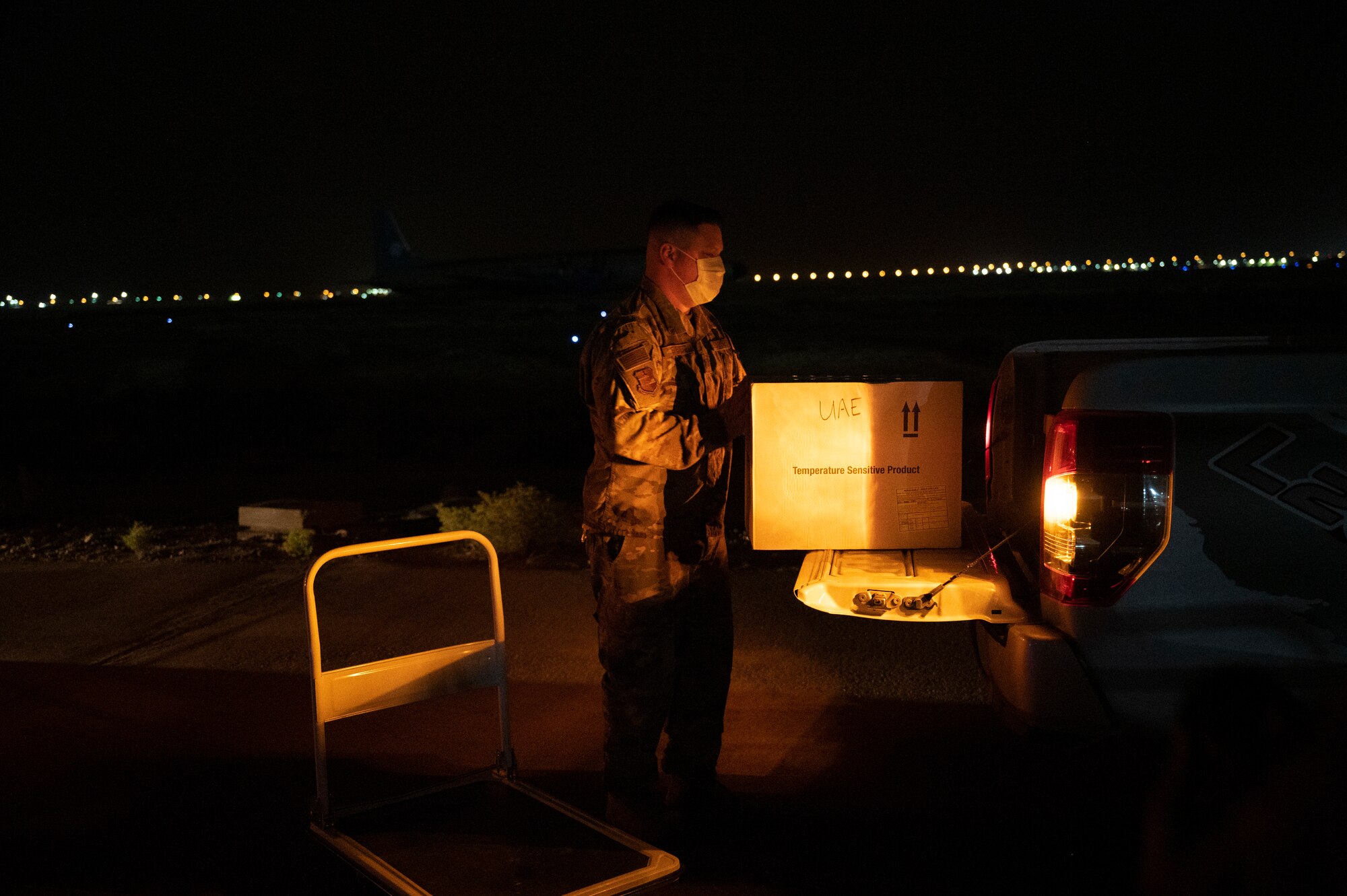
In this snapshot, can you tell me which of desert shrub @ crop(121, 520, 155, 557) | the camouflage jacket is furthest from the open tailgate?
desert shrub @ crop(121, 520, 155, 557)

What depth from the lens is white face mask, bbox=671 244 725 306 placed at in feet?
13.6

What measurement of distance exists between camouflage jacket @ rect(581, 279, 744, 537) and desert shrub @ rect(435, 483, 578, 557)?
5.91m

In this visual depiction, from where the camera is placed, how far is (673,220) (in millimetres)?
4129

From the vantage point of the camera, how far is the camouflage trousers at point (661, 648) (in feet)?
13.0

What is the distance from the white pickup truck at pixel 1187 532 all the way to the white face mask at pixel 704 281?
4.53ft

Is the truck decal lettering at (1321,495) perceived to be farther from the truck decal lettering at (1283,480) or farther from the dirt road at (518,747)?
the dirt road at (518,747)

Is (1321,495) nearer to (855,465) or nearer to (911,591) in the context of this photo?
(911,591)

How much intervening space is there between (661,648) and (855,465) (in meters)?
1.03

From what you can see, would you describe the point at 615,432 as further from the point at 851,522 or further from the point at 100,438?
the point at 100,438

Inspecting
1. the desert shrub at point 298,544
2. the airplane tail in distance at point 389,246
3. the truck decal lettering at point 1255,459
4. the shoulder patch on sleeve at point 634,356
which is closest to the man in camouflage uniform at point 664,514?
the shoulder patch on sleeve at point 634,356

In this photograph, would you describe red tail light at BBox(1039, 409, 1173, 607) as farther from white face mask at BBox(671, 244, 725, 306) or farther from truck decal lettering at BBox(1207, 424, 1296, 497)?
white face mask at BBox(671, 244, 725, 306)

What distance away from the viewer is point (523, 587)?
8.58 m

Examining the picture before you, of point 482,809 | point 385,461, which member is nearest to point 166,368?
point 385,461

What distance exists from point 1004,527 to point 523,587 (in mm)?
4728
